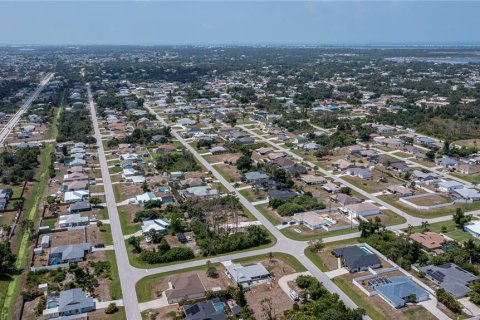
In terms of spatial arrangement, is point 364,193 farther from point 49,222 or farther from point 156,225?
point 49,222

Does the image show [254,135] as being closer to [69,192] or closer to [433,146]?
[433,146]

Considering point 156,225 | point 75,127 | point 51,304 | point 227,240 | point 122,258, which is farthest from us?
point 75,127

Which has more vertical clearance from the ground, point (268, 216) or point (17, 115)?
point (17, 115)

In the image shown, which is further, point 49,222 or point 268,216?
point 268,216

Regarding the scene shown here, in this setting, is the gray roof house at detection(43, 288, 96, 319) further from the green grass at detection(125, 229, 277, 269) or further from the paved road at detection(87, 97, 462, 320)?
the green grass at detection(125, 229, 277, 269)

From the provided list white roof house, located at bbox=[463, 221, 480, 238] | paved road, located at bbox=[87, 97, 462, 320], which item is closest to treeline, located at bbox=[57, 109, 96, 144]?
paved road, located at bbox=[87, 97, 462, 320]

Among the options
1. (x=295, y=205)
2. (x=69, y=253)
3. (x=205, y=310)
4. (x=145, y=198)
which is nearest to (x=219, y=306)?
(x=205, y=310)
